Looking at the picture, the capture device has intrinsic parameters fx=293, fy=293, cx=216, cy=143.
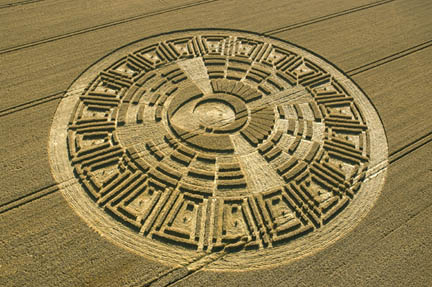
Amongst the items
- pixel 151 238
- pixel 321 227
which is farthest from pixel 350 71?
pixel 151 238

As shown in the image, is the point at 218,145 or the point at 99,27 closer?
the point at 218,145

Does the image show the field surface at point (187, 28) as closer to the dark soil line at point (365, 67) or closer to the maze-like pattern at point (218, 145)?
the dark soil line at point (365, 67)

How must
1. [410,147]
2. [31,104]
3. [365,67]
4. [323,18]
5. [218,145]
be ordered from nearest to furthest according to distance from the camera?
[218,145] → [410,147] → [31,104] → [365,67] → [323,18]

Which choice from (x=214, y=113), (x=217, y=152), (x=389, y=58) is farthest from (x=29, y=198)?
(x=389, y=58)

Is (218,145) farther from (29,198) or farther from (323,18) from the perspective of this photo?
(323,18)

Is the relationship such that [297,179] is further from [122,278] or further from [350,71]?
[350,71]

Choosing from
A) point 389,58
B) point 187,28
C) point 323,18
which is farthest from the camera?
point 323,18

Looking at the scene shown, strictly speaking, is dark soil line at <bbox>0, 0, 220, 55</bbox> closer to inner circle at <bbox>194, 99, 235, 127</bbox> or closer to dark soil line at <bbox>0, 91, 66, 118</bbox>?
dark soil line at <bbox>0, 91, 66, 118</bbox>
